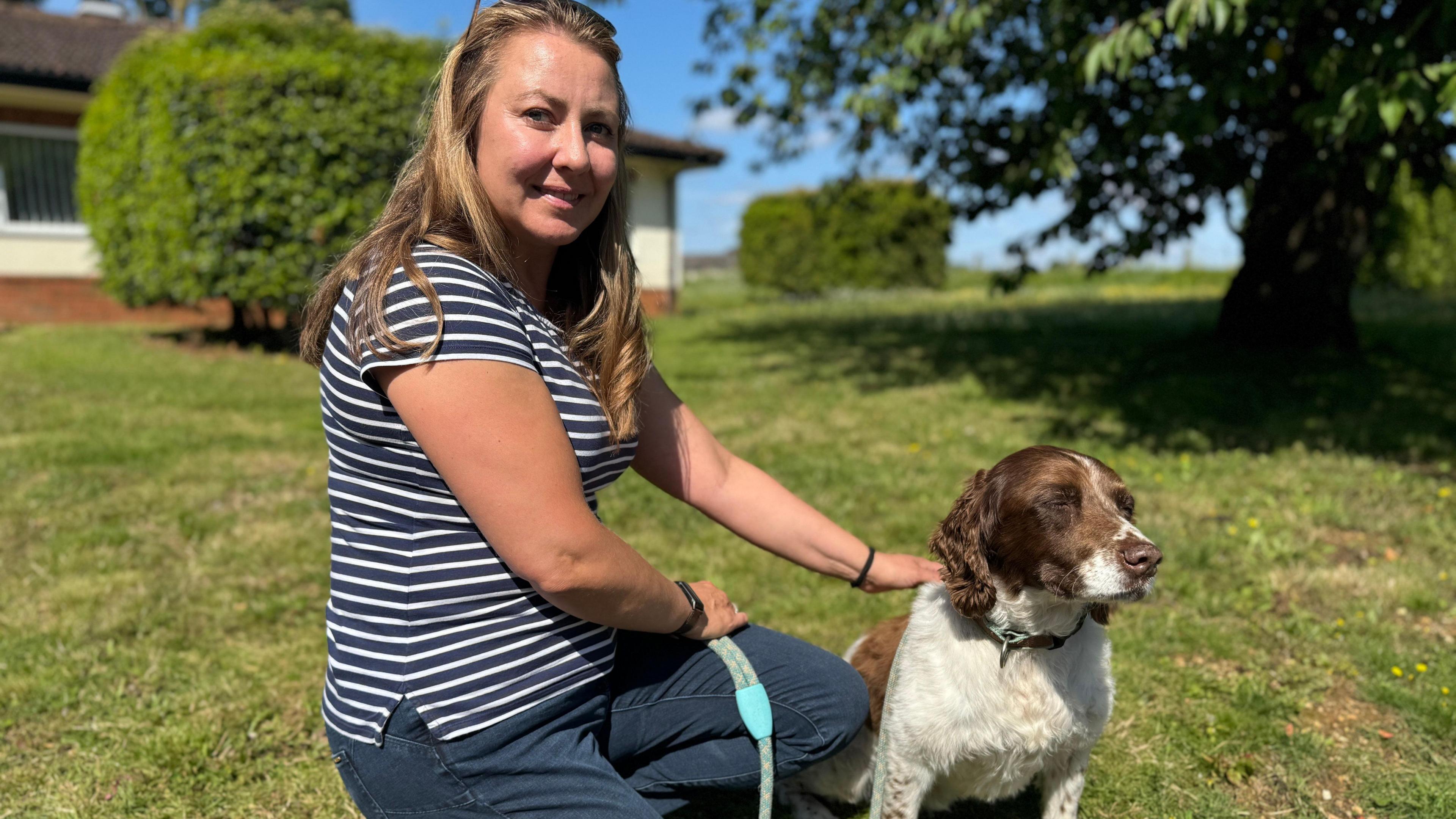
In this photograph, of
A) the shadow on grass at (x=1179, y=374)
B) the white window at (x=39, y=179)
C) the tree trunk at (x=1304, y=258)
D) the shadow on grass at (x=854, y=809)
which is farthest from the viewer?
the white window at (x=39, y=179)

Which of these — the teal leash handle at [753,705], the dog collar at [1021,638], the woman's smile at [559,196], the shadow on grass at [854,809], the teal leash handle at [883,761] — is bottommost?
the shadow on grass at [854,809]

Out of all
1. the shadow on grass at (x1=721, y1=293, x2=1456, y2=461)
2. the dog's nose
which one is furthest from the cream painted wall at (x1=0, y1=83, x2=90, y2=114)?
the dog's nose

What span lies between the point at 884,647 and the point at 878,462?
13.2 feet

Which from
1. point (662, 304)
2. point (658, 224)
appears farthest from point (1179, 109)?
point (658, 224)

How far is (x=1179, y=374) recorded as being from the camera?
9477 millimetres

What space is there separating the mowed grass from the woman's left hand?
2.87 feet

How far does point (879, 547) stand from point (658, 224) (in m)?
17.0

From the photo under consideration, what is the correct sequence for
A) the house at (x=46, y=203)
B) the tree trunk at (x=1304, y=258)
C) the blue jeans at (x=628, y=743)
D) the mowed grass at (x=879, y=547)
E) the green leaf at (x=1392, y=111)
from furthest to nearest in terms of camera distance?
the house at (x=46, y=203)
the tree trunk at (x=1304, y=258)
the green leaf at (x=1392, y=111)
the mowed grass at (x=879, y=547)
the blue jeans at (x=628, y=743)

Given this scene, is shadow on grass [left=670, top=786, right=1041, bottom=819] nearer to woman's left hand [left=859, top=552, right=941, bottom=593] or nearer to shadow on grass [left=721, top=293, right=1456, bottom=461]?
woman's left hand [left=859, top=552, right=941, bottom=593]

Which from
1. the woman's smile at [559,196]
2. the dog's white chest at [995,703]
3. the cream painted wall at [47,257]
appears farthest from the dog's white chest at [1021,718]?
the cream painted wall at [47,257]

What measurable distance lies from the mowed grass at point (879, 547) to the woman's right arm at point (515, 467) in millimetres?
1471

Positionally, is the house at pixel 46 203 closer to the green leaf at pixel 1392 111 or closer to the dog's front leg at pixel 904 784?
the green leaf at pixel 1392 111

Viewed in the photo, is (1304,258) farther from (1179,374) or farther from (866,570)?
(866,570)

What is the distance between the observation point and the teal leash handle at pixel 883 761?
8.40ft
